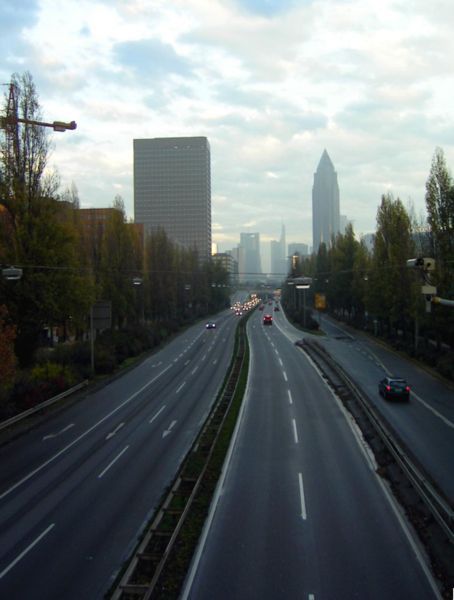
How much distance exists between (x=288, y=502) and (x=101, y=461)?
295 inches

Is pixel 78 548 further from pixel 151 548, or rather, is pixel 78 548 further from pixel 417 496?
pixel 417 496

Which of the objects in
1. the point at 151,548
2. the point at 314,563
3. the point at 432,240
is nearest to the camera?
the point at 314,563

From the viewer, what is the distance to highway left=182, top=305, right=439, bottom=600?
10867 mm

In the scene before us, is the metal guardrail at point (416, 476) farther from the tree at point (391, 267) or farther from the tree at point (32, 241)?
the tree at point (391, 267)

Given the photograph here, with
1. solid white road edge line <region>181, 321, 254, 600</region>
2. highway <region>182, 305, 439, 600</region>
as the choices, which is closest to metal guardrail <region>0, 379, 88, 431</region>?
solid white road edge line <region>181, 321, 254, 600</region>

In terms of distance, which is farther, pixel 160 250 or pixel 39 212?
pixel 160 250

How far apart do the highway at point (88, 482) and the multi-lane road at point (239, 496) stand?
0.16 feet

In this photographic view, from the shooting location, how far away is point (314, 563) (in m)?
11.8

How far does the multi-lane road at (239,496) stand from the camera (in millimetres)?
11219

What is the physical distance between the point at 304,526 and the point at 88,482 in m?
7.32

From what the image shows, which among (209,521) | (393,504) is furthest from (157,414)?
(393,504)

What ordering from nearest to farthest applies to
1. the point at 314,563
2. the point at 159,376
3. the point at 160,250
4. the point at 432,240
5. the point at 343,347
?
the point at 314,563 → the point at 159,376 → the point at 432,240 → the point at 343,347 → the point at 160,250

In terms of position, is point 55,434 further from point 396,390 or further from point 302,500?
point 396,390

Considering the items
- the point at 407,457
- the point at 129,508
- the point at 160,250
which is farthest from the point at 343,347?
the point at 129,508
